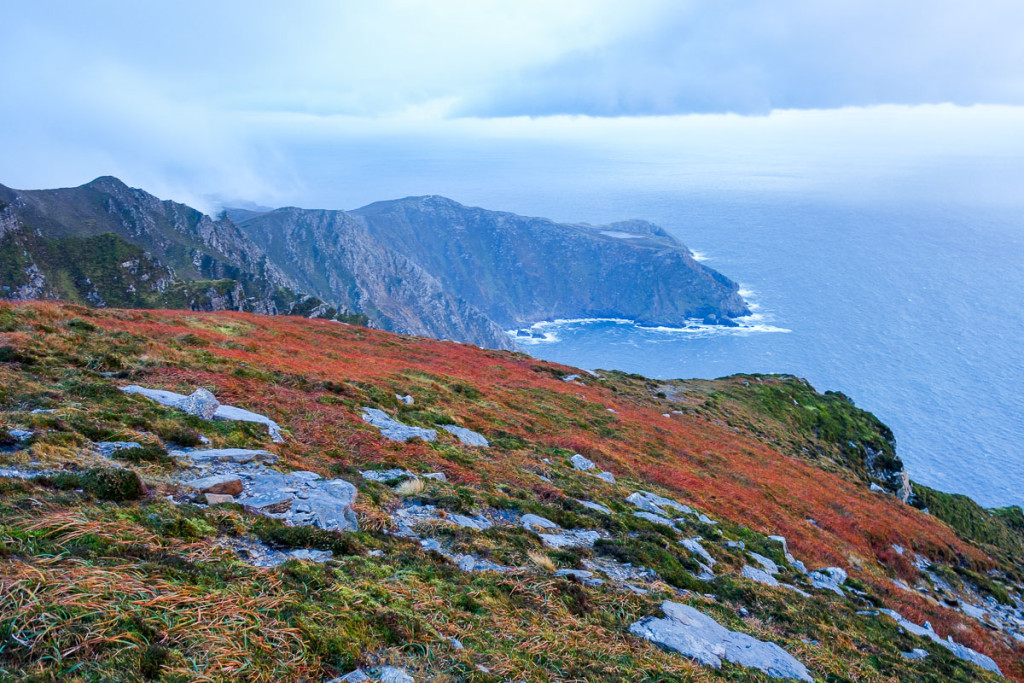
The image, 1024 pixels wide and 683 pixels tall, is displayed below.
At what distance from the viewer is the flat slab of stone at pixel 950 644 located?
49.6ft

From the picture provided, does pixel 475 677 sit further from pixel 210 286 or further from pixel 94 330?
pixel 210 286

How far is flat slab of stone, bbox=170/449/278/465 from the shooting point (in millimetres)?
10078

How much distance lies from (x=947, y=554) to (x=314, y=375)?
123 ft

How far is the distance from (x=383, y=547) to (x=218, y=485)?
3.20 m

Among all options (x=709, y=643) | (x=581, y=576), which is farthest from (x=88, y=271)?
(x=709, y=643)

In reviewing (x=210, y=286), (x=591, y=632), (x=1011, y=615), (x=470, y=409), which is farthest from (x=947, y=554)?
(x=210, y=286)

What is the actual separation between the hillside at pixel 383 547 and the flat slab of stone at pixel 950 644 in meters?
0.10

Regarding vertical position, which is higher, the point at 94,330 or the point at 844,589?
the point at 94,330

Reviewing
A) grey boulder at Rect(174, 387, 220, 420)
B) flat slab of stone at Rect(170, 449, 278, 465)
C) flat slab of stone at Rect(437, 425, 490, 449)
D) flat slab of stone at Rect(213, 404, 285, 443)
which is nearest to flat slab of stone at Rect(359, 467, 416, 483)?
flat slab of stone at Rect(170, 449, 278, 465)

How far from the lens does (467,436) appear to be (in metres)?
18.9

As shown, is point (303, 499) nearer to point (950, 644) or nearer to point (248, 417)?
point (248, 417)

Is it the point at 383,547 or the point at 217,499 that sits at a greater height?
the point at 217,499

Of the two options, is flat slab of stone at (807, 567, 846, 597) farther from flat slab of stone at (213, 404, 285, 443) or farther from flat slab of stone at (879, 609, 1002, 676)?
flat slab of stone at (213, 404, 285, 443)

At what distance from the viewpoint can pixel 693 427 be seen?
136ft
